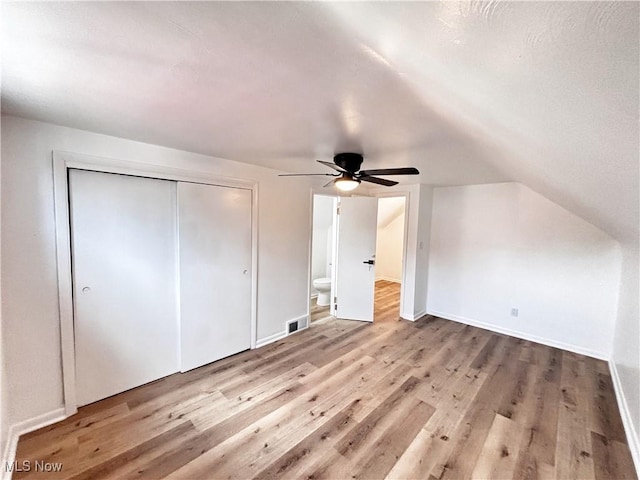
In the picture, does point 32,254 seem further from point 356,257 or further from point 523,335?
point 523,335

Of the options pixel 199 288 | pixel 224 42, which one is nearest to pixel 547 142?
pixel 224 42

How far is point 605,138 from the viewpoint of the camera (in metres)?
0.80

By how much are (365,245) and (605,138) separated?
10.7 ft

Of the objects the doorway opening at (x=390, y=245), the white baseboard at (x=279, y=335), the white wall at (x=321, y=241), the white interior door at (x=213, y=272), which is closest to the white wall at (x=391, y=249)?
the doorway opening at (x=390, y=245)

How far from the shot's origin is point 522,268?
3512mm

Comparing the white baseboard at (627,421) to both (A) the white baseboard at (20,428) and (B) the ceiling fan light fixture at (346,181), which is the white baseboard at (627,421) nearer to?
(B) the ceiling fan light fixture at (346,181)

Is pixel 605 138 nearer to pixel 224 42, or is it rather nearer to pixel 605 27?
pixel 605 27

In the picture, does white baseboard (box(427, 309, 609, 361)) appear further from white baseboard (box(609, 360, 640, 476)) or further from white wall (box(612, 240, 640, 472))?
white baseboard (box(609, 360, 640, 476))

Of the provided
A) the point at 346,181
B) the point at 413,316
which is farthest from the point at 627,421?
the point at 346,181

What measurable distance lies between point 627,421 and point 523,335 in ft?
5.26

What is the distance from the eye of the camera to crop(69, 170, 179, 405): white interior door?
2.02m

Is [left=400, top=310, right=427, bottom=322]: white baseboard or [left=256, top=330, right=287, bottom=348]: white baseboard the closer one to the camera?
[left=256, top=330, right=287, bottom=348]: white baseboard

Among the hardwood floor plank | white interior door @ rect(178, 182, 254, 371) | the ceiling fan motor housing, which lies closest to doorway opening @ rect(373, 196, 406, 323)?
the hardwood floor plank

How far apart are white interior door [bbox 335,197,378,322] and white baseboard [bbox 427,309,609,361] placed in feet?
4.06
